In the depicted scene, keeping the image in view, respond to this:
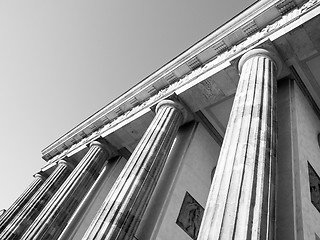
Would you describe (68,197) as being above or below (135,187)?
above

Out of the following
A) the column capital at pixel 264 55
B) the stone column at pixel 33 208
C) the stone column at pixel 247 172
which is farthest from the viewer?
the stone column at pixel 33 208

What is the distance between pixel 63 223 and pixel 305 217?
10339mm

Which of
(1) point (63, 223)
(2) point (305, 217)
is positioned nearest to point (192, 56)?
(2) point (305, 217)

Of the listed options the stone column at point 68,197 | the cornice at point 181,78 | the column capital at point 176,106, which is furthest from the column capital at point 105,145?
the column capital at point 176,106

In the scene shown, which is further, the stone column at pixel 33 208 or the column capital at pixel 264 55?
the stone column at pixel 33 208

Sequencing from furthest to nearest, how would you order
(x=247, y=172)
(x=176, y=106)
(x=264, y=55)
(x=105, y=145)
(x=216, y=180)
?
(x=105, y=145)
(x=176, y=106)
(x=264, y=55)
(x=216, y=180)
(x=247, y=172)

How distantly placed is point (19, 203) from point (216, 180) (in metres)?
15.7

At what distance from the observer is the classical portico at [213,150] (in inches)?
240

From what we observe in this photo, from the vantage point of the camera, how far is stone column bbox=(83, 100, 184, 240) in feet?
27.5

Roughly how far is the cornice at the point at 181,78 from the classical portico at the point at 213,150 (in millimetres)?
60

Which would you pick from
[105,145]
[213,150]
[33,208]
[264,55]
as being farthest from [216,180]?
[33,208]

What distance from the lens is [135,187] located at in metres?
9.27

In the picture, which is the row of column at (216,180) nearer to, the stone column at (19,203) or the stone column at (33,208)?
the stone column at (33,208)

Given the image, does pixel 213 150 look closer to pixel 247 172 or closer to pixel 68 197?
pixel 68 197
